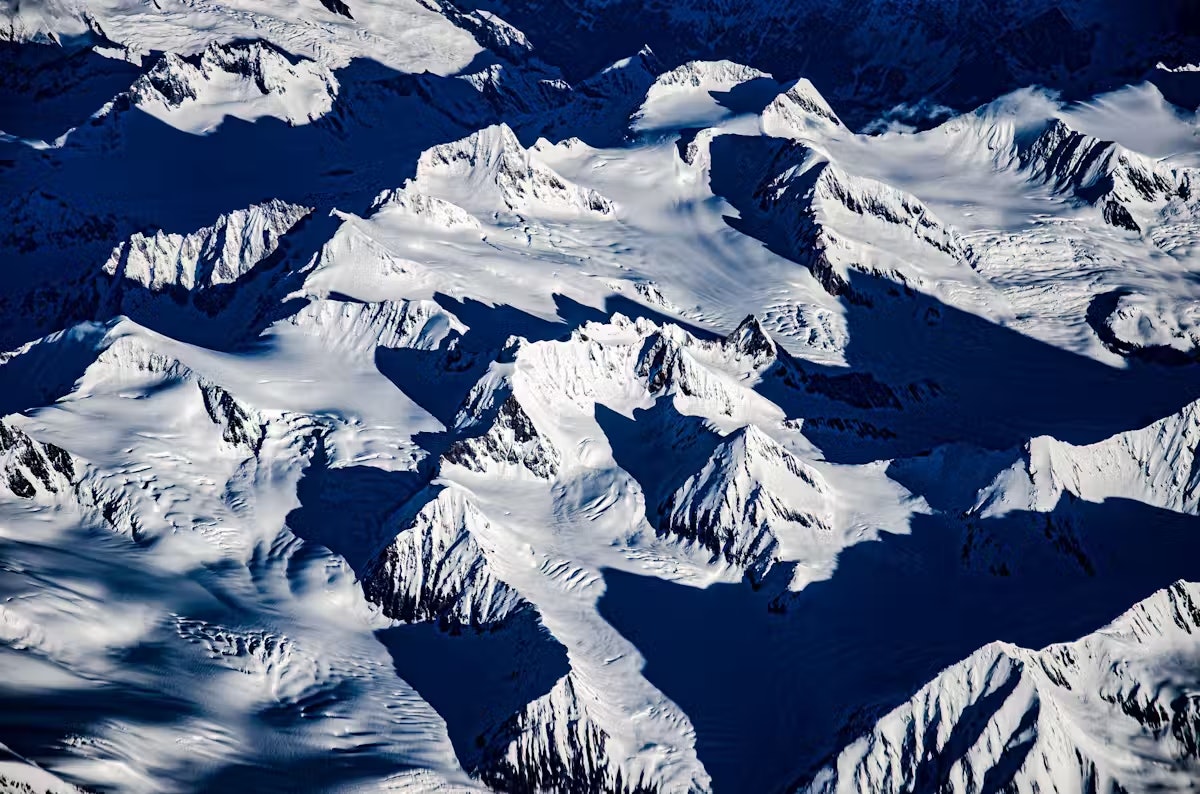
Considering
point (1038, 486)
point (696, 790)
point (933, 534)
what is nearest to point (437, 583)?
point (696, 790)

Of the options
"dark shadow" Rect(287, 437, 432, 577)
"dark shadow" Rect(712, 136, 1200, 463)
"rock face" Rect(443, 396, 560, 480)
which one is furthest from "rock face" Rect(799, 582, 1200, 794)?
"dark shadow" Rect(287, 437, 432, 577)

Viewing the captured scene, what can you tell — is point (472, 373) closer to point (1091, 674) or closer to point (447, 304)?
point (447, 304)

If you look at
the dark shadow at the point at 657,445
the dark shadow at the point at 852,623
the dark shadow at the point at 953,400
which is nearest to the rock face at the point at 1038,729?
the dark shadow at the point at 852,623

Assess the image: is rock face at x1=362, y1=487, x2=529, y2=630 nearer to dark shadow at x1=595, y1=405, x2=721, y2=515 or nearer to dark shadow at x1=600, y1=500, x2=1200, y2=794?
dark shadow at x1=600, y1=500, x2=1200, y2=794

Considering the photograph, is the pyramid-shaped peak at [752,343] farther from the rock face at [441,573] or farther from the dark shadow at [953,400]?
the rock face at [441,573]

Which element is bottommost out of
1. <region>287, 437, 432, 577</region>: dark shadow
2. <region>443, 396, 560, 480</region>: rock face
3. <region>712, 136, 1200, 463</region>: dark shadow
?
<region>712, 136, 1200, 463</region>: dark shadow

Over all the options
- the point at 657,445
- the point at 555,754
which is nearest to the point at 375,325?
the point at 657,445
